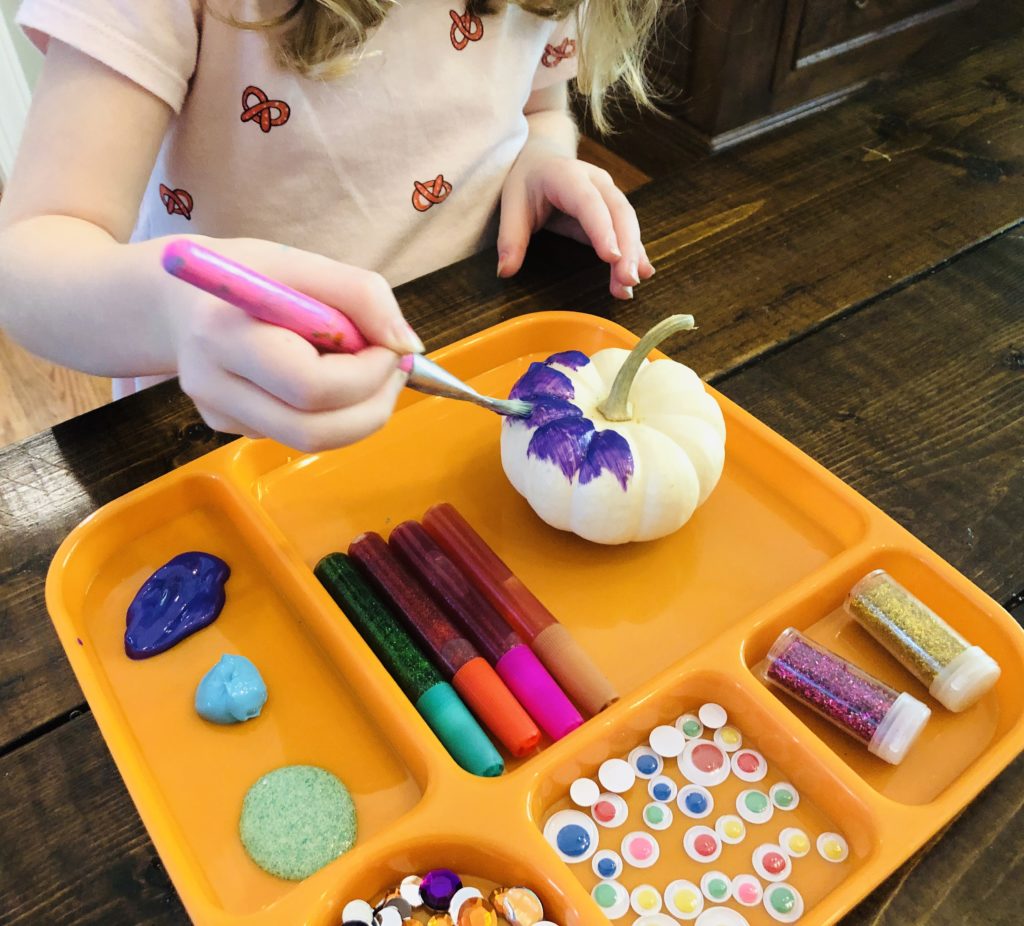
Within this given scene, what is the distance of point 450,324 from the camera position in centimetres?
70

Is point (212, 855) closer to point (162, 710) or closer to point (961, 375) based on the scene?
point (162, 710)

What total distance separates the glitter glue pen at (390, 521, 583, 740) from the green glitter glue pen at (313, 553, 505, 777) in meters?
0.03

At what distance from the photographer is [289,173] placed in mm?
766

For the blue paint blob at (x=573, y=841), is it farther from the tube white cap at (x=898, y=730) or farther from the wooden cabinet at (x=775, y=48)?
the wooden cabinet at (x=775, y=48)

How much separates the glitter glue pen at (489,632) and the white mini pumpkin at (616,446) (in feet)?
0.23

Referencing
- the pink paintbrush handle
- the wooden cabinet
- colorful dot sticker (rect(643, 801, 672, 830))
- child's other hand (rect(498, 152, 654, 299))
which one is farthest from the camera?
the wooden cabinet

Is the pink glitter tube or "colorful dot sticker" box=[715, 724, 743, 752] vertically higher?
the pink glitter tube

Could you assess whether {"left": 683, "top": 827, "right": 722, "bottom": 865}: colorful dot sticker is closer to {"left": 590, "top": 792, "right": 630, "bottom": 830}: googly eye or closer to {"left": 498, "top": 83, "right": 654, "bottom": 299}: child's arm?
{"left": 590, "top": 792, "right": 630, "bottom": 830}: googly eye

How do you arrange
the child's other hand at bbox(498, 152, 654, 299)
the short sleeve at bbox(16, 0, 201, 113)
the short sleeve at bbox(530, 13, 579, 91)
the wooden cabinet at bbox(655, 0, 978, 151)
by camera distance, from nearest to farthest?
1. the short sleeve at bbox(16, 0, 201, 113)
2. the child's other hand at bbox(498, 152, 654, 299)
3. the short sleeve at bbox(530, 13, 579, 91)
4. the wooden cabinet at bbox(655, 0, 978, 151)

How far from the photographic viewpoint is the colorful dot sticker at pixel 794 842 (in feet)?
1.45

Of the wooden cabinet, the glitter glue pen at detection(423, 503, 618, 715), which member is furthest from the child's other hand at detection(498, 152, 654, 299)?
the wooden cabinet

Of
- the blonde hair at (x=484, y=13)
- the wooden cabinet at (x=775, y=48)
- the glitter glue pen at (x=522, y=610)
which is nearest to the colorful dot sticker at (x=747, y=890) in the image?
the glitter glue pen at (x=522, y=610)

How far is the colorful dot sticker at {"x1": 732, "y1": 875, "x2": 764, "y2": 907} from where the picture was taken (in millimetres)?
425

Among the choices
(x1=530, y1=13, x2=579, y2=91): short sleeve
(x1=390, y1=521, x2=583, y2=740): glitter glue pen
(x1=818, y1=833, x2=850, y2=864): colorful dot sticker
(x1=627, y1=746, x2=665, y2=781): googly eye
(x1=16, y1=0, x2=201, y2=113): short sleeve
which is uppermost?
(x1=16, y1=0, x2=201, y2=113): short sleeve
